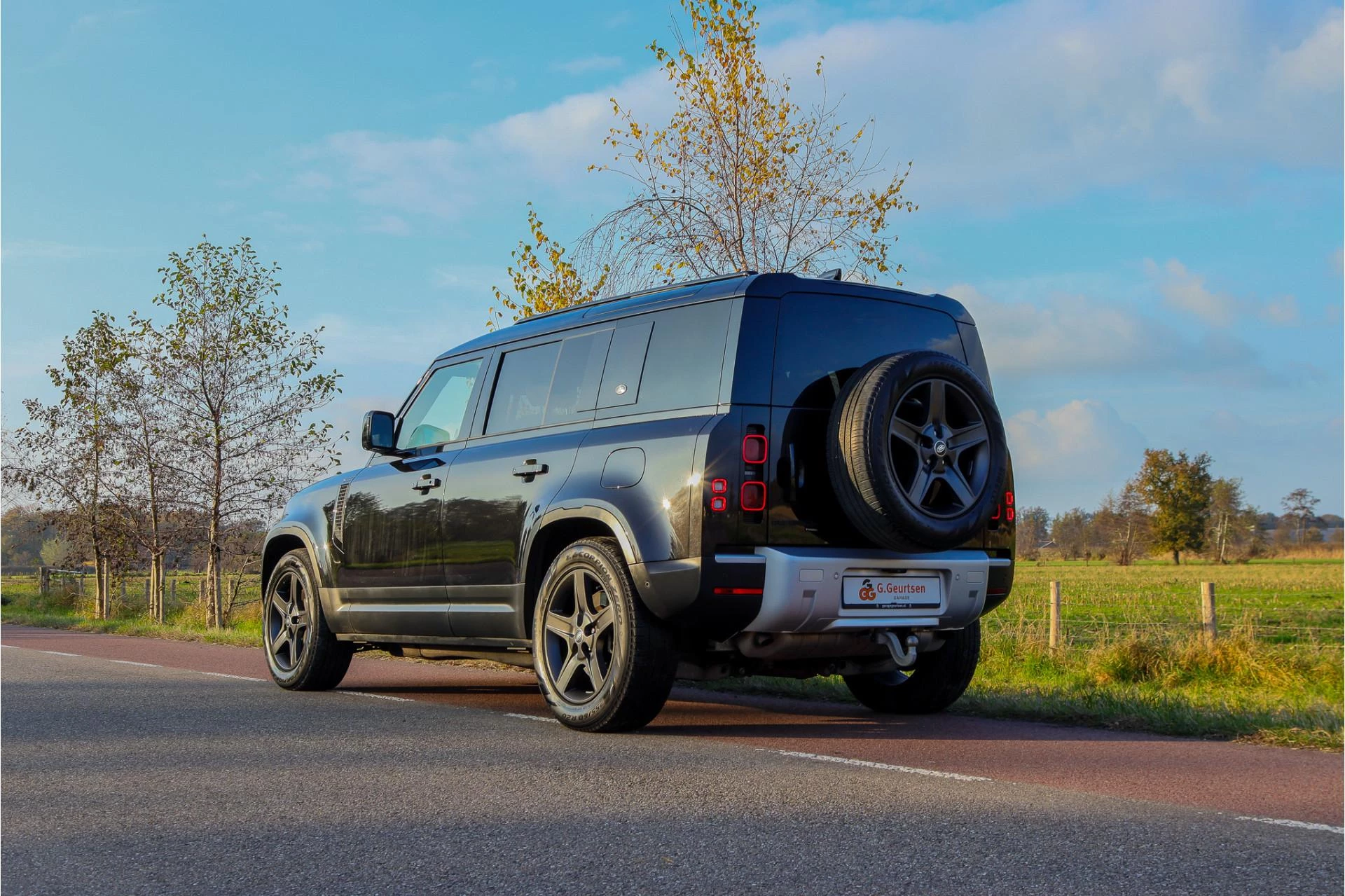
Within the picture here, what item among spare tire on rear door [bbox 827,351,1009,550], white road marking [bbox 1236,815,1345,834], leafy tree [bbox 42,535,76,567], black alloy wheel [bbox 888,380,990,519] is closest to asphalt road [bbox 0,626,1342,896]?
white road marking [bbox 1236,815,1345,834]

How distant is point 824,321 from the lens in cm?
654

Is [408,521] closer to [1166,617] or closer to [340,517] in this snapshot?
[340,517]

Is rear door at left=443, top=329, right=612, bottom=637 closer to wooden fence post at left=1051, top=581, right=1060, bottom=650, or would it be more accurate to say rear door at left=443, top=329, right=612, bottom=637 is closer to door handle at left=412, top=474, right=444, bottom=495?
door handle at left=412, top=474, right=444, bottom=495

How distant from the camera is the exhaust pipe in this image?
6.42 meters

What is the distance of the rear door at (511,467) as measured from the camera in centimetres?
704

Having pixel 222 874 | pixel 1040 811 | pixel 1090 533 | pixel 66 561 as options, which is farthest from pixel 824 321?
pixel 1090 533

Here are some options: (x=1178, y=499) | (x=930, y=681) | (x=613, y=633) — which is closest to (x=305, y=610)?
(x=613, y=633)

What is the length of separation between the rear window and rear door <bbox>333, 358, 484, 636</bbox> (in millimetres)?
2524

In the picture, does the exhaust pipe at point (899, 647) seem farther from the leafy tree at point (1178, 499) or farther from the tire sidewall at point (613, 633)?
the leafy tree at point (1178, 499)

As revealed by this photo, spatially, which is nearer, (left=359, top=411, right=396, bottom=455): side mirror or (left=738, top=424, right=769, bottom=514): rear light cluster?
(left=738, top=424, right=769, bottom=514): rear light cluster

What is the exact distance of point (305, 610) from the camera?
9.05m

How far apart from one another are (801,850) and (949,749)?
2.34 m

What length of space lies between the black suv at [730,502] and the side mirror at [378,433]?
2.67ft

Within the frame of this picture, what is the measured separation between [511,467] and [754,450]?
179 centimetres
